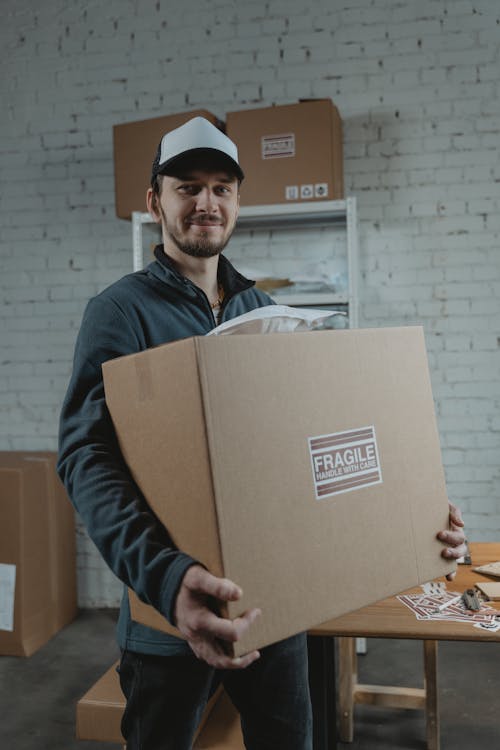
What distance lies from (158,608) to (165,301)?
572 mm

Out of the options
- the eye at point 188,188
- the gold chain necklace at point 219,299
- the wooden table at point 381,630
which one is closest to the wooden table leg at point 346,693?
the wooden table at point 381,630

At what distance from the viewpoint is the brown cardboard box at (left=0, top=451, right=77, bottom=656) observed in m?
2.79

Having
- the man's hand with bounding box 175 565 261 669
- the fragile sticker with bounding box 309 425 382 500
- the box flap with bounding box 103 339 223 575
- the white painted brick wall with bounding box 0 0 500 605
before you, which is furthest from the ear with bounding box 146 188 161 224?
the white painted brick wall with bounding box 0 0 500 605

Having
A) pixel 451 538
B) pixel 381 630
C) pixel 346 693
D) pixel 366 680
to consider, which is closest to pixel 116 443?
pixel 451 538

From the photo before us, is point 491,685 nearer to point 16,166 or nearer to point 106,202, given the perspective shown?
point 106,202

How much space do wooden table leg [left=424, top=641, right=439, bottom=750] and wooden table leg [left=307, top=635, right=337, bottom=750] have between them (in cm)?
73

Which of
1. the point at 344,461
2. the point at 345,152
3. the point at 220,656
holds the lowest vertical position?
the point at 220,656

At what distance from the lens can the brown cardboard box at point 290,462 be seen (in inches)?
30.4

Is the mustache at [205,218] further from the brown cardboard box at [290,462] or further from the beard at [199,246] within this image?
the brown cardboard box at [290,462]

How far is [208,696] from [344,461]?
55 centimetres

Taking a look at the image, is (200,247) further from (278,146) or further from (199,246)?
(278,146)

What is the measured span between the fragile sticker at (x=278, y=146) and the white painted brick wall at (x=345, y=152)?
1.69ft

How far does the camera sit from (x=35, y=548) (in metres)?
2.89

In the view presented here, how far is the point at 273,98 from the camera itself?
3109mm
